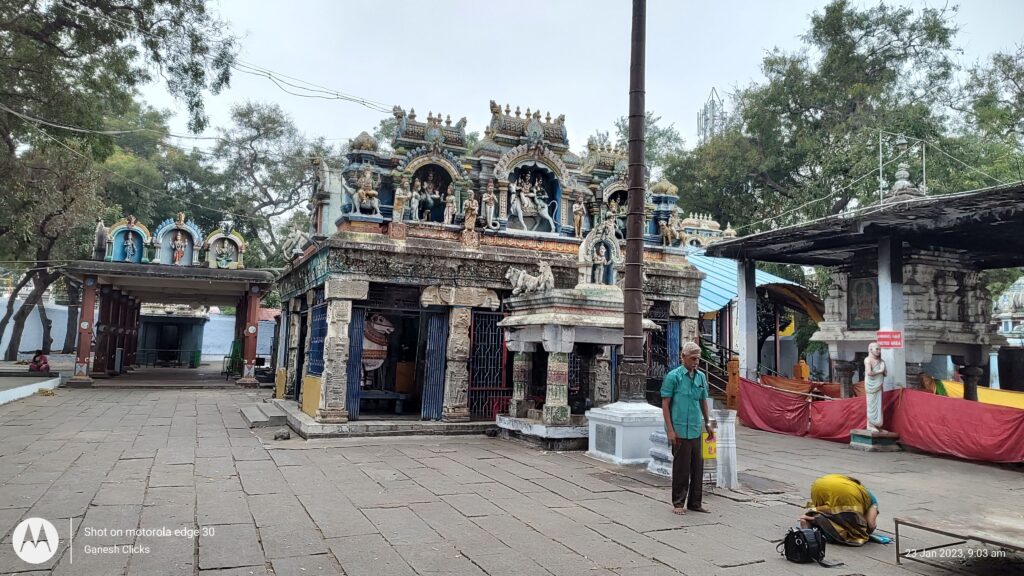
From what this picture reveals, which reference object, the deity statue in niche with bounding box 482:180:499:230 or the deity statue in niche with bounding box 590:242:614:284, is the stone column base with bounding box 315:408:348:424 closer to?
the deity statue in niche with bounding box 482:180:499:230

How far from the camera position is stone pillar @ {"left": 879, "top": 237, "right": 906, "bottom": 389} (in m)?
11.1

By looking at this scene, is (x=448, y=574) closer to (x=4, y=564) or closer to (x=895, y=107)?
(x=4, y=564)

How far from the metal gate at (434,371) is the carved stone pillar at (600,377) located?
2648 millimetres

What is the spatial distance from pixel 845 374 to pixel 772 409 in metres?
2.01

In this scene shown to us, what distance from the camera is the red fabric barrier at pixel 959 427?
9023 mm

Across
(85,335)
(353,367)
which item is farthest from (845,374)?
(85,335)

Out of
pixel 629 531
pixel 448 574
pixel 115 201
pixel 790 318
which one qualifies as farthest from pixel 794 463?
pixel 115 201

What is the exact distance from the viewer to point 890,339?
11109 mm

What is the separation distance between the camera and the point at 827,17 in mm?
23906

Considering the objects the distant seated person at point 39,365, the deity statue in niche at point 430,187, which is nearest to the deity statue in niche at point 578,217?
the deity statue in niche at point 430,187

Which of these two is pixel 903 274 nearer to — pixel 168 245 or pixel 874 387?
pixel 874 387

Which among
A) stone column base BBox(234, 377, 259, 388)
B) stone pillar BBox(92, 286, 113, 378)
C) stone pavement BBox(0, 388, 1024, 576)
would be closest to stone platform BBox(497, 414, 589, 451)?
stone pavement BBox(0, 388, 1024, 576)

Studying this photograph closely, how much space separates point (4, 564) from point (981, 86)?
90.2 ft

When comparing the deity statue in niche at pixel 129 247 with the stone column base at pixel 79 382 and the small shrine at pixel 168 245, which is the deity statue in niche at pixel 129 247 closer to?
the small shrine at pixel 168 245
